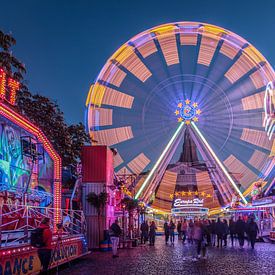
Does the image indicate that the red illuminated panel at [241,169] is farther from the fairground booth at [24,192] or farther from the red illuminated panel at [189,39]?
the fairground booth at [24,192]

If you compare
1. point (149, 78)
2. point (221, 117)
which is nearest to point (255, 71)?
point (221, 117)

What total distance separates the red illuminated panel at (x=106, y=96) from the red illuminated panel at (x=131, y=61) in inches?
57.1

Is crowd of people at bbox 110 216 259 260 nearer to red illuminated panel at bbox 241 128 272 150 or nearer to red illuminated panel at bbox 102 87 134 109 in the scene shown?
red illuminated panel at bbox 241 128 272 150

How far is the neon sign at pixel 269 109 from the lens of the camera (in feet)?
87.5

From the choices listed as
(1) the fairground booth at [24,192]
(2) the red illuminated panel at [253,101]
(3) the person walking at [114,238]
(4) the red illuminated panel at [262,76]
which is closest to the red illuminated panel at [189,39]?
(4) the red illuminated panel at [262,76]

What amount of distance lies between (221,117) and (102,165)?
399 inches

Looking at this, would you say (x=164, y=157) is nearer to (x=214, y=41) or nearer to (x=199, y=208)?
(x=214, y=41)

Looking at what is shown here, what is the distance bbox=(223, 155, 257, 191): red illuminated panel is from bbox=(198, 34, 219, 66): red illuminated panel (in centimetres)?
567

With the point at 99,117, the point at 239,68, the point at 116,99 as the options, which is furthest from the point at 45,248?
the point at 239,68

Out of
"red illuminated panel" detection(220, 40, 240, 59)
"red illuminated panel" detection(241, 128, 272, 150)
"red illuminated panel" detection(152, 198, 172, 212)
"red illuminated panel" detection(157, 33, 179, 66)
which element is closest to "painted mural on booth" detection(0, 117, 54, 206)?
"red illuminated panel" detection(157, 33, 179, 66)

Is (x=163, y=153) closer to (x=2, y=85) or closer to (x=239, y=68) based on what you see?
(x=239, y=68)

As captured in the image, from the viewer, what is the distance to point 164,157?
1227 inches

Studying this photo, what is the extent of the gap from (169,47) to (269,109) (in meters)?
6.75

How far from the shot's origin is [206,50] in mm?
29344
